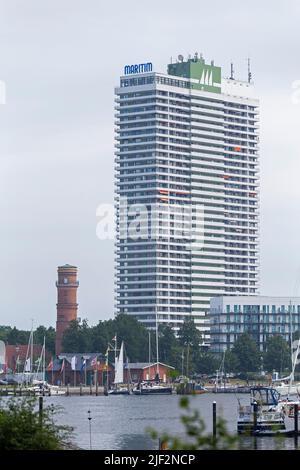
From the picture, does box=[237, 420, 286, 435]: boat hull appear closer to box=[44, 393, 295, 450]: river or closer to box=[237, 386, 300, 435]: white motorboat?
box=[237, 386, 300, 435]: white motorboat

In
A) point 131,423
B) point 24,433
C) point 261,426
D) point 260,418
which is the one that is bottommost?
point 131,423

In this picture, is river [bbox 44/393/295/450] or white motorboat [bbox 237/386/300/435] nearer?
river [bbox 44/393/295/450]

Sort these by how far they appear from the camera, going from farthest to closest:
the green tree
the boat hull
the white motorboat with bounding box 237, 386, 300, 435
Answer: the boat hull < the white motorboat with bounding box 237, 386, 300, 435 < the green tree

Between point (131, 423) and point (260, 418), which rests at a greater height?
point (260, 418)

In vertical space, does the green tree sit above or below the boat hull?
above

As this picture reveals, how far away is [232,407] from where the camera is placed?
152m

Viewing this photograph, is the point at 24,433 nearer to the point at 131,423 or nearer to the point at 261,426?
the point at 261,426

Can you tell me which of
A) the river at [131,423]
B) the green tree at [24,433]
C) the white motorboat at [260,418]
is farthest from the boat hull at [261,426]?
the green tree at [24,433]

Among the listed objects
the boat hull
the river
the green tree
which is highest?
the green tree

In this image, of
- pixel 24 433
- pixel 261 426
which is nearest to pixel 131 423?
pixel 261 426

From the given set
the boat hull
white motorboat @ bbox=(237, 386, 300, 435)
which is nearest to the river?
the boat hull

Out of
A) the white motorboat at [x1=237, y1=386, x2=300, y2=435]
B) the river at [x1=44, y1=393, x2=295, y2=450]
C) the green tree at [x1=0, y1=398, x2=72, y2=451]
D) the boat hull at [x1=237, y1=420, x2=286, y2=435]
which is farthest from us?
the boat hull at [x1=237, y1=420, x2=286, y2=435]
